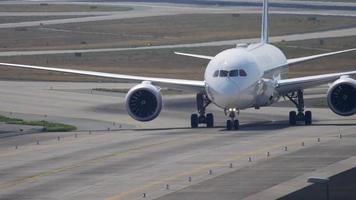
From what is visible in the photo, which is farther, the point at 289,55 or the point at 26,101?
the point at 289,55

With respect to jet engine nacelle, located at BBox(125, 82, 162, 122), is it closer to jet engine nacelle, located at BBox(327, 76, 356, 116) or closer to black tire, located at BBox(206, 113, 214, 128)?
black tire, located at BBox(206, 113, 214, 128)

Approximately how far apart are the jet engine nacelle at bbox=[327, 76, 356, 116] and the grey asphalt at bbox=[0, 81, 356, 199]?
34.3 inches

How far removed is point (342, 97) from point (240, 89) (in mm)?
5204

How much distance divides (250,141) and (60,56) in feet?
191

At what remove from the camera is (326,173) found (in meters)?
46.0

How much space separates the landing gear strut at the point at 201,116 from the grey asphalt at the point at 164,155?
654 millimetres

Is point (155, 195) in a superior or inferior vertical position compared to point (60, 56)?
inferior

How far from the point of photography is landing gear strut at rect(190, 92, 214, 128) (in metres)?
66.0

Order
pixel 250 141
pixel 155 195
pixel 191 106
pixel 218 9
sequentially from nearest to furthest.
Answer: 1. pixel 155 195
2. pixel 250 141
3. pixel 191 106
4. pixel 218 9

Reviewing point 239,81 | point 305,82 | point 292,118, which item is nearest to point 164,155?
point 239,81

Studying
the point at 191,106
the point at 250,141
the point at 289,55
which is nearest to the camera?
the point at 250,141

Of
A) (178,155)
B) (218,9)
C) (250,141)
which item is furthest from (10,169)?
(218,9)

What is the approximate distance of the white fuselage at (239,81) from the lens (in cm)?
6262

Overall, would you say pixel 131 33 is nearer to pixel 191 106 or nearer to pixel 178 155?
pixel 191 106
